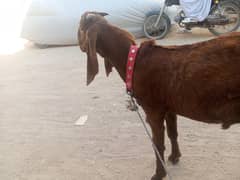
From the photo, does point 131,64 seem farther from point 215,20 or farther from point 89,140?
point 215,20

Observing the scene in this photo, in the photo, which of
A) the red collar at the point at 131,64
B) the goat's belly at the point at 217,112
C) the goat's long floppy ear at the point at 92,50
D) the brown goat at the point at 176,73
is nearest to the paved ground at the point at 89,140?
the brown goat at the point at 176,73

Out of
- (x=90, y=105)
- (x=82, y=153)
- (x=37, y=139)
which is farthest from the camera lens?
(x=90, y=105)

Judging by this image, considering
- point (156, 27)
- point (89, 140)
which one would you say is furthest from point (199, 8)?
point (89, 140)

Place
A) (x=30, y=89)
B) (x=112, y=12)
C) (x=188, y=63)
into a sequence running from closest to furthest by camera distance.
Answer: (x=188, y=63)
(x=30, y=89)
(x=112, y=12)

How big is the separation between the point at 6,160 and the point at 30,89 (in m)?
2.23

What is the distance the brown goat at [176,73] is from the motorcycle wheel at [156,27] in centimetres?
589

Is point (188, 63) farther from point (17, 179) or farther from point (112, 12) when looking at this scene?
point (112, 12)

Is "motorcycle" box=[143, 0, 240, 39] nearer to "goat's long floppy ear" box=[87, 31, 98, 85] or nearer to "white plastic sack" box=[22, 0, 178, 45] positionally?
"white plastic sack" box=[22, 0, 178, 45]

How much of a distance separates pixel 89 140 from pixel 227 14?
18.2 ft

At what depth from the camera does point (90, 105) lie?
515cm

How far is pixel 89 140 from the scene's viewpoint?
4242 mm

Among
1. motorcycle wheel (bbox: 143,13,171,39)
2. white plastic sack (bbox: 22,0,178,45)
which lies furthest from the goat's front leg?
white plastic sack (bbox: 22,0,178,45)

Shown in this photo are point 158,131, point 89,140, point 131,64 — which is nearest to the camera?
point 131,64

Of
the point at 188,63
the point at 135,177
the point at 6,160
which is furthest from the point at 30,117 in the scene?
the point at 188,63
